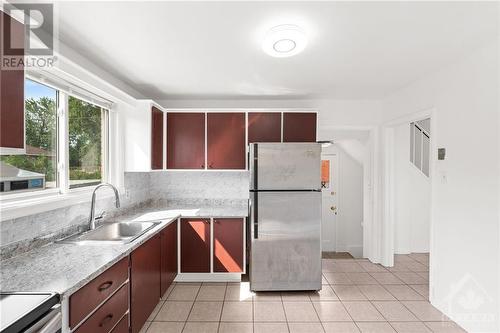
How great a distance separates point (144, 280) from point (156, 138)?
1.70 m

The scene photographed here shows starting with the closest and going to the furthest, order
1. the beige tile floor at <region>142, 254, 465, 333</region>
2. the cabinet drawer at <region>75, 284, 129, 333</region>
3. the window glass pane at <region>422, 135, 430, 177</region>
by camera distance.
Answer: the cabinet drawer at <region>75, 284, 129, 333</region> → the beige tile floor at <region>142, 254, 465, 333</region> → the window glass pane at <region>422, 135, 430, 177</region>

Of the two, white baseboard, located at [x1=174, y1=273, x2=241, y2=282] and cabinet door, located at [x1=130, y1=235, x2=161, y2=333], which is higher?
cabinet door, located at [x1=130, y1=235, x2=161, y2=333]

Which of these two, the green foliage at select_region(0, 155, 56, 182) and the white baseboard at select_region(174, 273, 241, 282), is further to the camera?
the white baseboard at select_region(174, 273, 241, 282)

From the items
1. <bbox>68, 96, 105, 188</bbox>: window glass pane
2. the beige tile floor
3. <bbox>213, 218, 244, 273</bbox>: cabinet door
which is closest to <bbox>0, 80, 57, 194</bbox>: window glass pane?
<bbox>68, 96, 105, 188</bbox>: window glass pane

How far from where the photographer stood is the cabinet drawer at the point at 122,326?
1.73 metres

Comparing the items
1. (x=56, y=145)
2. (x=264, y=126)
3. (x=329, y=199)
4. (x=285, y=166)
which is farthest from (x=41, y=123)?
(x=329, y=199)

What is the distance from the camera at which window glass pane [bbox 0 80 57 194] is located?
180cm

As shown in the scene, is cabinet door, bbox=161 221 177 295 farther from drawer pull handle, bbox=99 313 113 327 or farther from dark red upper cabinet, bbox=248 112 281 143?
dark red upper cabinet, bbox=248 112 281 143

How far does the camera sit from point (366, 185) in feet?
13.1

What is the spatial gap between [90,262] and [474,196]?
2.90m

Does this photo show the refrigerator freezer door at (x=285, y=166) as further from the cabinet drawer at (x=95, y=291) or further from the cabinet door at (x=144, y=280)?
the cabinet drawer at (x=95, y=291)

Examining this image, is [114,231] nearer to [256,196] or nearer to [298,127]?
[256,196]

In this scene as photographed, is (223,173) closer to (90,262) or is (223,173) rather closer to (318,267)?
(318,267)

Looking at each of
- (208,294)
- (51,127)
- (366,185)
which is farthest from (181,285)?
(366,185)
